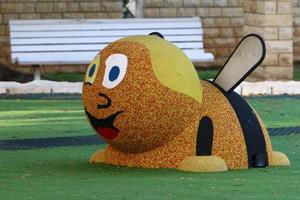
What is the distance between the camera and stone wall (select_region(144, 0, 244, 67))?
1038 inches

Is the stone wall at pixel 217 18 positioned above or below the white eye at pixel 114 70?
below

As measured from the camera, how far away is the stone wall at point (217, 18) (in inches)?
1038

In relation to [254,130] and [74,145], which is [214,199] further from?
[74,145]

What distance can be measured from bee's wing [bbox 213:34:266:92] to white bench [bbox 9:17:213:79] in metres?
10.1

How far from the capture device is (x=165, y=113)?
1073cm

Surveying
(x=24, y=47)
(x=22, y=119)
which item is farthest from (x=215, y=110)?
(x=24, y=47)

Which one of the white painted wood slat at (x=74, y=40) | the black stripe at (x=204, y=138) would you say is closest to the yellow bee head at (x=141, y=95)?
the black stripe at (x=204, y=138)

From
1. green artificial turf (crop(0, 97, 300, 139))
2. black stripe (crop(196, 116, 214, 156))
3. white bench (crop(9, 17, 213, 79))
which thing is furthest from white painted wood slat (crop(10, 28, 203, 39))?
black stripe (crop(196, 116, 214, 156))

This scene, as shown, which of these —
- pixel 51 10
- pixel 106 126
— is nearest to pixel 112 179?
pixel 106 126

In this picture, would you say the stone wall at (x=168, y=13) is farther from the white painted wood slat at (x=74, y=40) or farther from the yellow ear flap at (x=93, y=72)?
the yellow ear flap at (x=93, y=72)

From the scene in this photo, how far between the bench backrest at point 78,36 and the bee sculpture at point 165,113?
1040 cm

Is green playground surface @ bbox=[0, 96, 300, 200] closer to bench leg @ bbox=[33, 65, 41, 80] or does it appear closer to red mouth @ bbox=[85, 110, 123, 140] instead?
red mouth @ bbox=[85, 110, 123, 140]

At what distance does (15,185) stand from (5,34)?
50.5 ft

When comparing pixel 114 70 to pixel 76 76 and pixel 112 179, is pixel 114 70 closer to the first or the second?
pixel 112 179
